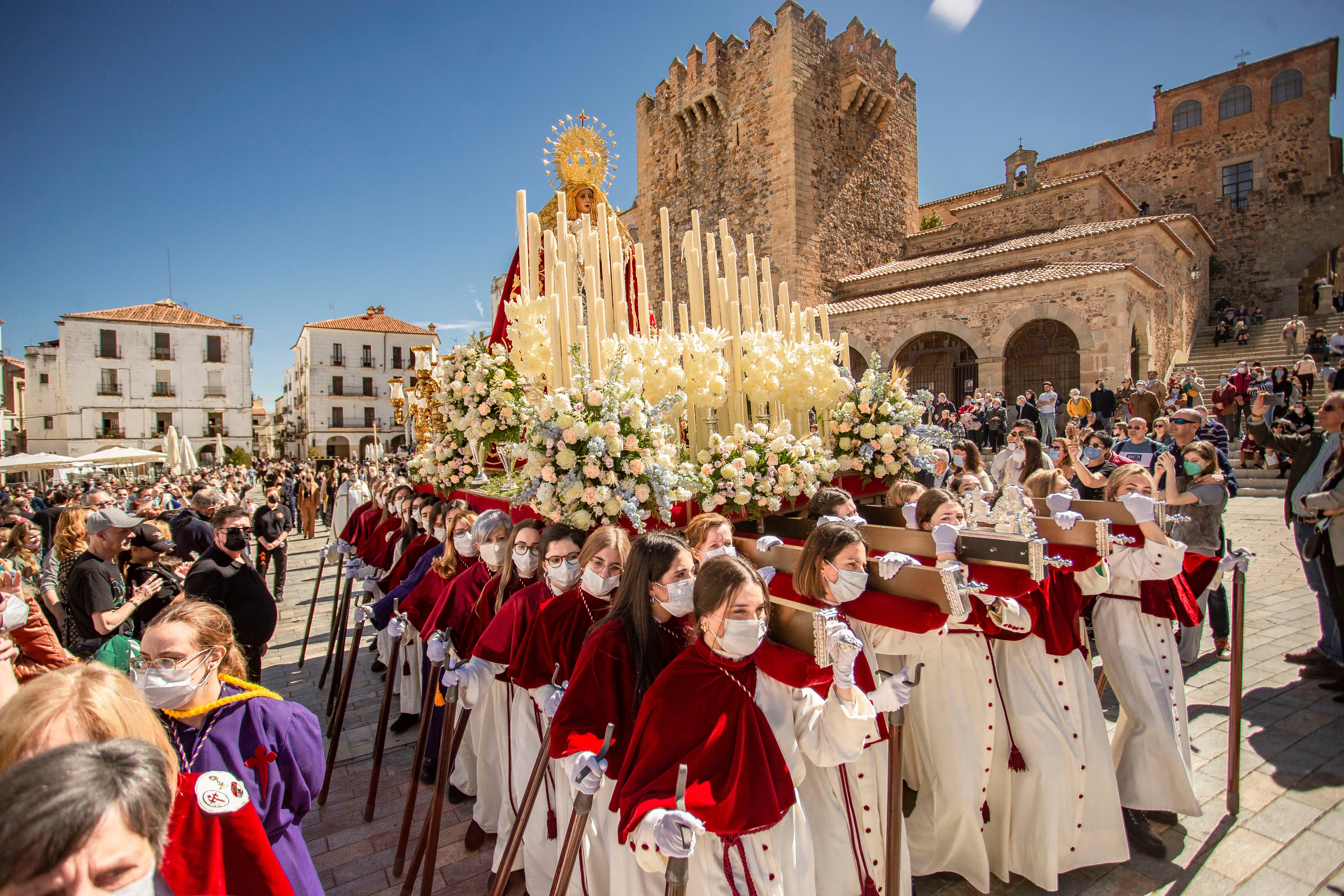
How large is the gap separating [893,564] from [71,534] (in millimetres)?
5446

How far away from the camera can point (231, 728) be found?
1.99 m

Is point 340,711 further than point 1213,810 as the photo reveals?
Yes

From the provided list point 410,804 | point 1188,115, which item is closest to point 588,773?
point 410,804

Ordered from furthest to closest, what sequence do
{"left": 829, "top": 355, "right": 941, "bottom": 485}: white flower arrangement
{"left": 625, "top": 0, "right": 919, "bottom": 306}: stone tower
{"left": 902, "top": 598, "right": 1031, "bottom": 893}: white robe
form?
{"left": 625, "top": 0, "right": 919, "bottom": 306}: stone tower < {"left": 829, "top": 355, "right": 941, "bottom": 485}: white flower arrangement < {"left": 902, "top": 598, "right": 1031, "bottom": 893}: white robe

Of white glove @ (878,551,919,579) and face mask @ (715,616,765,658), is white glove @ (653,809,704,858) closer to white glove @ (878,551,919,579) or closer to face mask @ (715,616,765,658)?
face mask @ (715,616,765,658)

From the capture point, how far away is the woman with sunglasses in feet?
6.42

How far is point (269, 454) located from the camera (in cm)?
5647

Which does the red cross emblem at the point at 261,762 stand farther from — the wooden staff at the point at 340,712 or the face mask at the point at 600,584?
the wooden staff at the point at 340,712

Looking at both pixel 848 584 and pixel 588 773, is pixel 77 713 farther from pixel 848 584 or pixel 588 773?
pixel 848 584

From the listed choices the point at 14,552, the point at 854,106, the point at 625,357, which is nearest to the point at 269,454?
the point at 854,106

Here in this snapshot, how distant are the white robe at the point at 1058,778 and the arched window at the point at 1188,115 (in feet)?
106

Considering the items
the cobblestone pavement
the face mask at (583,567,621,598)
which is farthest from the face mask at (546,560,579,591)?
the cobblestone pavement

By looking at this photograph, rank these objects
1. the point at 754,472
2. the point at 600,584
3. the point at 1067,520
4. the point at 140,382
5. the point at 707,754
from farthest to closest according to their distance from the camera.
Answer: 1. the point at 140,382
2. the point at 754,472
3. the point at 1067,520
4. the point at 600,584
5. the point at 707,754

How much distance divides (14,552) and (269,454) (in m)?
59.6
